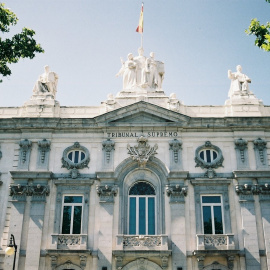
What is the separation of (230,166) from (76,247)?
10.3 meters

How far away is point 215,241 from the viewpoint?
22.2 metres

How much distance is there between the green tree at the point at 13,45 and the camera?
60.1 ft

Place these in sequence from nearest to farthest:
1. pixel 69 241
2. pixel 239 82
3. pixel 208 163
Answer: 1. pixel 69 241
2. pixel 208 163
3. pixel 239 82

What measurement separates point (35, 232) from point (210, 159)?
1128cm

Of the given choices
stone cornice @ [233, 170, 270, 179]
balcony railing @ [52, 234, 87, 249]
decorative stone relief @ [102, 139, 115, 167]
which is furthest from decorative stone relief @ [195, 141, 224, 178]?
balcony railing @ [52, 234, 87, 249]

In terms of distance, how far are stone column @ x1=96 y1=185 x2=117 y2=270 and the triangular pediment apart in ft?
14.5

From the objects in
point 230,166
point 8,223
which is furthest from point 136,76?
point 8,223

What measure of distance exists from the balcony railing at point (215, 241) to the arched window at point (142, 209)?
276 cm

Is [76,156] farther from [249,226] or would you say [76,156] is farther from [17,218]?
[249,226]

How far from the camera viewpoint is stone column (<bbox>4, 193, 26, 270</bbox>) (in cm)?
2209

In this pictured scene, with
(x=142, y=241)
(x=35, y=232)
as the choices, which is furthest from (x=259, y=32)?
(x=35, y=232)

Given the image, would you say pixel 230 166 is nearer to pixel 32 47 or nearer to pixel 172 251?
pixel 172 251

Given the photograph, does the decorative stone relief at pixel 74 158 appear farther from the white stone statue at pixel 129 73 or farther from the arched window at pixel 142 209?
the white stone statue at pixel 129 73

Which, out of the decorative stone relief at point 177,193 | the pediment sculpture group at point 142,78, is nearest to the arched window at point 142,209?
the decorative stone relief at point 177,193
